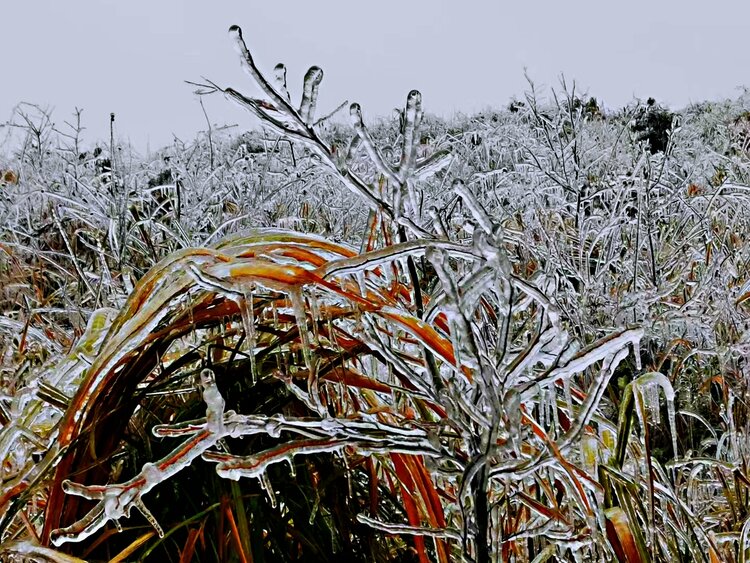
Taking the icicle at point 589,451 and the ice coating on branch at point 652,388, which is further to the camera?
the icicle at point 589,451


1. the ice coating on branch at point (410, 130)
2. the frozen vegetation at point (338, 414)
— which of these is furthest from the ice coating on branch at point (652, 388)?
the ice coating on branch at point (410, 130)

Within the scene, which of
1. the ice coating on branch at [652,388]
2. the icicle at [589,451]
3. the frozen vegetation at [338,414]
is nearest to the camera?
the frozen vegetation at [338,414]

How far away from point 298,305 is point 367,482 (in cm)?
37

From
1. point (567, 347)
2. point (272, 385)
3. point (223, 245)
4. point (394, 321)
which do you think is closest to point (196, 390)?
point (272, 385)

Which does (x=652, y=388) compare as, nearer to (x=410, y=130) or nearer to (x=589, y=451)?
(x=589, y=451)

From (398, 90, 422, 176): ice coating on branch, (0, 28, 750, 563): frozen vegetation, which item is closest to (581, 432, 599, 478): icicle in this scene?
(0, 28, 750, 563): frozen vegetation

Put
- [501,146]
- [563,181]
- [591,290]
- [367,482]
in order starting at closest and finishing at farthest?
[367,482]
[591,290]
[563,181]
[501,146]

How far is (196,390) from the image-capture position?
85cm

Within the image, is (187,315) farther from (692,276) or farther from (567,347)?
(692,276)

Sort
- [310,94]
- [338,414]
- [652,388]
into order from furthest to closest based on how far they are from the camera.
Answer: [338,414] < [652,388] < [310,94]

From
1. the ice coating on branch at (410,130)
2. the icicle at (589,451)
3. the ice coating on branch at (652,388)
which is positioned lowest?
the icicle at (589,451)

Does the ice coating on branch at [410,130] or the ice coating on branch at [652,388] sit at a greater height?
the ice coating on branch at [410,130]

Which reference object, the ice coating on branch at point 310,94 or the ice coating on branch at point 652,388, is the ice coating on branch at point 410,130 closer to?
the ice coating on branch at point 310,94

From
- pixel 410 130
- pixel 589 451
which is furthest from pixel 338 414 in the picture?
pixel 410 130
